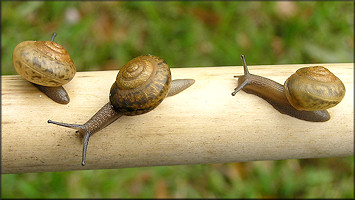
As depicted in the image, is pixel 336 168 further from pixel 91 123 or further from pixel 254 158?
pixel 91 123

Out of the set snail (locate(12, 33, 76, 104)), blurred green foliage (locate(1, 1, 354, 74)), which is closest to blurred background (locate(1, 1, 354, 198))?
blurred green foliage (locate(1, 1, 354, 74))

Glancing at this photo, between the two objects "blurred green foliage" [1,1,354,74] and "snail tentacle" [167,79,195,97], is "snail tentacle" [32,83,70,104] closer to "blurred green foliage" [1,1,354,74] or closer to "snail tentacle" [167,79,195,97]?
"snail tentacle" [167,79,195,97]

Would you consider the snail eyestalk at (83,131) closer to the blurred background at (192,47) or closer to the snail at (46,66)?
the snail at (46,66)

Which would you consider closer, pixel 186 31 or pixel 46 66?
pixel 46 66

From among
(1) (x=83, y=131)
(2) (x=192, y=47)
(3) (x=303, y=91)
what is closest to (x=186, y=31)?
(2) (x=192, y=47)

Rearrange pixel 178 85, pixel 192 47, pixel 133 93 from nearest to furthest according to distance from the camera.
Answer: pixel 133 93 → pixel 178 85 → pixel 192 47

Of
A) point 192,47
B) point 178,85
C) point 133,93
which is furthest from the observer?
point 192,47

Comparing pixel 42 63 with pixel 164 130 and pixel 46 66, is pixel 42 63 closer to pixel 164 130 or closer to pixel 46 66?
pixel 46 66

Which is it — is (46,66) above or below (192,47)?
above
